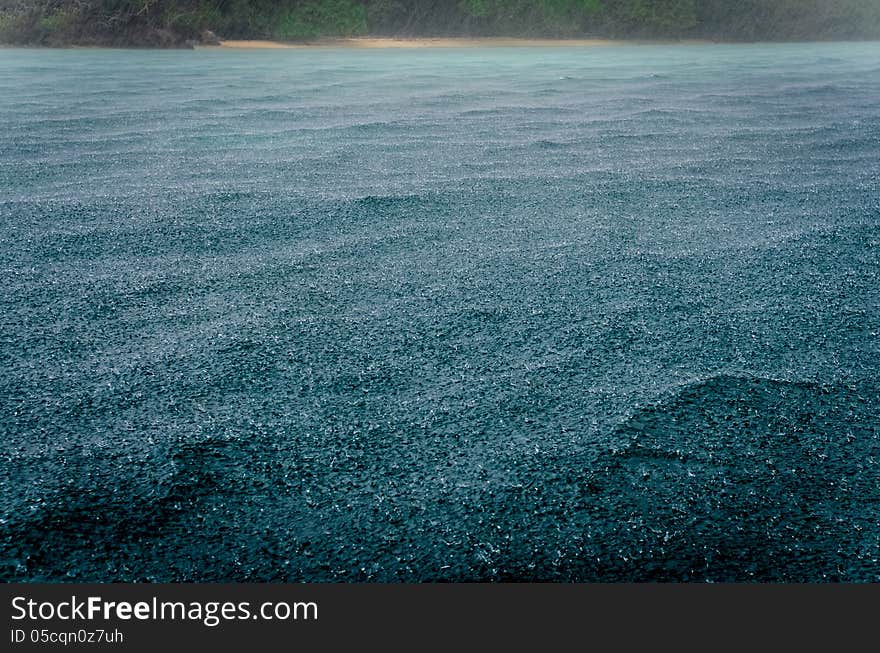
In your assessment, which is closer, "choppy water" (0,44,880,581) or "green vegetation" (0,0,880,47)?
"choppy water" (0,44,880,581)

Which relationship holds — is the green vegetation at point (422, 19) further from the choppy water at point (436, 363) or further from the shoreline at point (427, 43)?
the choppy water at point (436, 363)

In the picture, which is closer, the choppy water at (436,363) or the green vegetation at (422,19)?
the choppy water at (436,363)

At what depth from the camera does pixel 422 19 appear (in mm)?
10516

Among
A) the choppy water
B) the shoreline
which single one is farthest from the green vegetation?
the choppy water

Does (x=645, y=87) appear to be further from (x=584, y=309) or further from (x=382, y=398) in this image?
(x=382, y=398)

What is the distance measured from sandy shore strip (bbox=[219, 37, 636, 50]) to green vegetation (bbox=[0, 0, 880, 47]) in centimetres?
22

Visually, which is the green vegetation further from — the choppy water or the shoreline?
the choppy water

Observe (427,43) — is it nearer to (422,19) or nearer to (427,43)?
(427,43)

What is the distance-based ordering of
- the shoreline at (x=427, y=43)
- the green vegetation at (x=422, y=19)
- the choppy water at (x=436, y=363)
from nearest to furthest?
the choppy water at (x=436, y=363) < the green vegetation at (x=422, y=19) < the shoreline at (x=427, y=43)

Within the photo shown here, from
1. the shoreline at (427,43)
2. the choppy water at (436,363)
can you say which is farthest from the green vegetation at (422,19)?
the choppy water at (436,363)

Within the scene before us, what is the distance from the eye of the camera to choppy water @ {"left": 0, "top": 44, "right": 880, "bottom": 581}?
2.87 feet

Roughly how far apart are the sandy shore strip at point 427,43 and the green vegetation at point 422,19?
22cm

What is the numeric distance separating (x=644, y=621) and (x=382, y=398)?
531mm

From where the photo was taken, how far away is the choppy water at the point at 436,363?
0.87m
